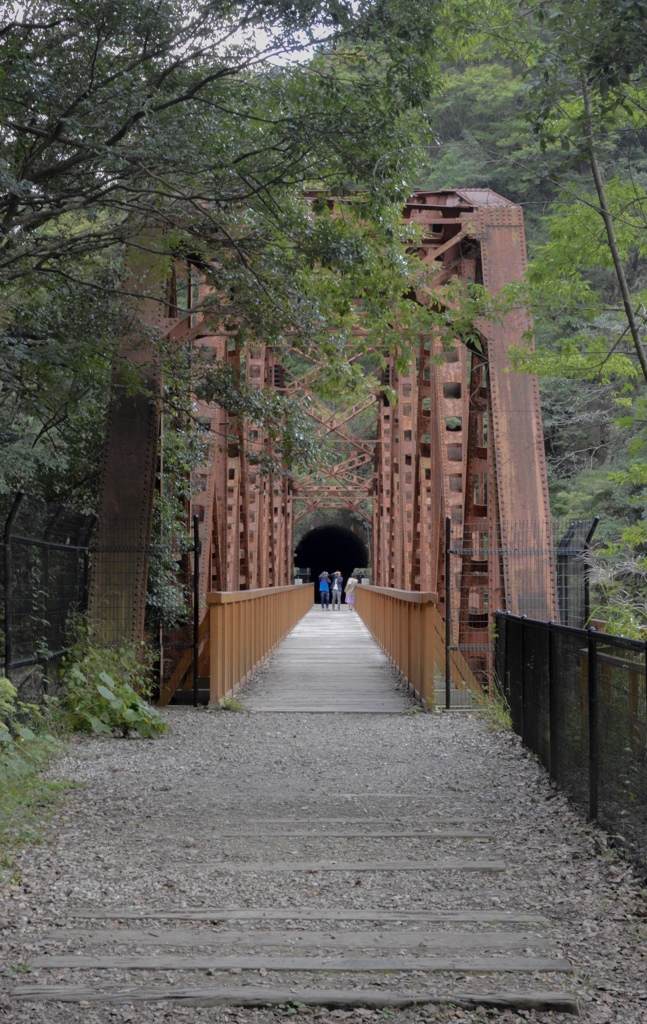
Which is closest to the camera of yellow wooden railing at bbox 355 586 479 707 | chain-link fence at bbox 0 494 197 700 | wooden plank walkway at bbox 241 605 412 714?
chain-link fence at bbox 0 494 197 700

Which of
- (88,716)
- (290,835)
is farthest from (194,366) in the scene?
(290,835)

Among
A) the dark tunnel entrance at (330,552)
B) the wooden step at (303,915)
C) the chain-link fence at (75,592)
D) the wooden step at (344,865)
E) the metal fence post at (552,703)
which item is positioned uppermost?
the dark tunnel entrance at (330,552)

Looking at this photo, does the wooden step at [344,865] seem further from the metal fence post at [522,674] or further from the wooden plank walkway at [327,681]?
the wooden plank walkway at [327,681]

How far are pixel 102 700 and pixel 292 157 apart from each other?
4.15 metres

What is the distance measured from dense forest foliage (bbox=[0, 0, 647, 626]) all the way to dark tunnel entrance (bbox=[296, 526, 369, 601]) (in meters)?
49.8

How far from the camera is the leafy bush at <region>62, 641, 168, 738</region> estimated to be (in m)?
8.16

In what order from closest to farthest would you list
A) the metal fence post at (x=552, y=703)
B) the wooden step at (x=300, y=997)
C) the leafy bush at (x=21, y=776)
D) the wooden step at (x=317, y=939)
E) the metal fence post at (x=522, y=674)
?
the wooden step at (x=300, y=997) → the wooden step at (x=317, y=939) → the leafy bush at (x=21, y=776) → the metal fence post at (x=552, y=703) → the metal fence post at (x=522, y=674)

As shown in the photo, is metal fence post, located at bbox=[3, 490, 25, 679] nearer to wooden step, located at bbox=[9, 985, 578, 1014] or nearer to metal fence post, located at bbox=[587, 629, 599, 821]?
metal fence post, located at bbox=[587, 629, 599, 821]

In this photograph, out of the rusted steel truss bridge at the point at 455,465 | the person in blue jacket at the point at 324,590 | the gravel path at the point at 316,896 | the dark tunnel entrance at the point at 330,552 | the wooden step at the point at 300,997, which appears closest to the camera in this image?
the wooden step at the point at 300,997

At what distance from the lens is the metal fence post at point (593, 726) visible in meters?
5.01

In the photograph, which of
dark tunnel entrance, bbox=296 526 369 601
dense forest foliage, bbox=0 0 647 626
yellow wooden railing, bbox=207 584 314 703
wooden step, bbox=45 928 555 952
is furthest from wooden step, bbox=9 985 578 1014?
dark tunnel entrance, bbox=296 526 369 601

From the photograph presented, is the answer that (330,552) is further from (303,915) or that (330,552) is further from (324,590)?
(303,915)

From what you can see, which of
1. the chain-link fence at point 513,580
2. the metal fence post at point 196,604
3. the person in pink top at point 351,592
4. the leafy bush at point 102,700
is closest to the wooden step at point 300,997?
the leafy bush at point 102,700

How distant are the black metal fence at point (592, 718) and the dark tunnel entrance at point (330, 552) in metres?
51.6
